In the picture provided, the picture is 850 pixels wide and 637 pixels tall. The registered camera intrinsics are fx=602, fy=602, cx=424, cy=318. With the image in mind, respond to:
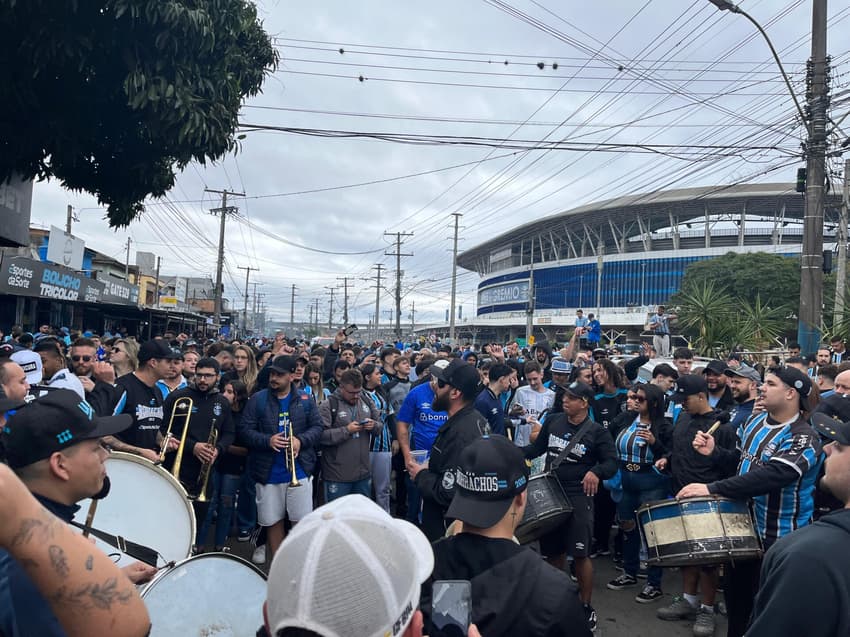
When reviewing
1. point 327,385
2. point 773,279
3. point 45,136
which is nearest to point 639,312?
point 773,279

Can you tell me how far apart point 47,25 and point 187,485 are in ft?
15.7

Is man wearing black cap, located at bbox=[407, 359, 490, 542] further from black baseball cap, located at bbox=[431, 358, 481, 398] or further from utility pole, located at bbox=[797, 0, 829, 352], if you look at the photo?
utility pole, located at bbox=[797, 0, 829, 352]

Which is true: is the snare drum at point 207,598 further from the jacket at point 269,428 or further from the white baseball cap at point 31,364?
the white baseball cap at point 31,364

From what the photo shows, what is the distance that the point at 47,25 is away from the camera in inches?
237

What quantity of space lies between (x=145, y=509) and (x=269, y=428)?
2516 millimetres

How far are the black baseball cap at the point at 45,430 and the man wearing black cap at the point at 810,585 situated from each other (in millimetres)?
2444

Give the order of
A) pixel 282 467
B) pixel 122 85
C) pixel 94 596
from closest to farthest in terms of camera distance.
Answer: pixel 94 596, pixel 282 467, pixel 122 85

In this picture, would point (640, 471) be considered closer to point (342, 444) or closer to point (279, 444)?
point (342, 444)

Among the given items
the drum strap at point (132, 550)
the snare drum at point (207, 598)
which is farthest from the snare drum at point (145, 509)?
the snare drum at point (207, 598)

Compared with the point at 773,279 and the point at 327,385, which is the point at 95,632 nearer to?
the point at 327,385

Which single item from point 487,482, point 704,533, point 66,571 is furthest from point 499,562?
point 704,533

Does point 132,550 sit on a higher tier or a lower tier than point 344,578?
lower

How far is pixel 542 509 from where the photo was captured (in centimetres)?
448

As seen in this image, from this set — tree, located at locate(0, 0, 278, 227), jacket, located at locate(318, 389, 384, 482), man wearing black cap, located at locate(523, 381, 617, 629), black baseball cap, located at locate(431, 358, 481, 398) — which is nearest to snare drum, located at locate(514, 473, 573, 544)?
man wearing black cap, located at locate(523, 381, 617, 629)
